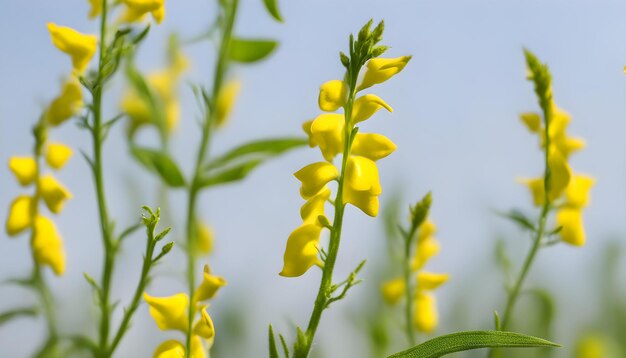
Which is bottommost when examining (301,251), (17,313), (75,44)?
(17,313)

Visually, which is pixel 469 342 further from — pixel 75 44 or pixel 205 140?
pixel 205 140

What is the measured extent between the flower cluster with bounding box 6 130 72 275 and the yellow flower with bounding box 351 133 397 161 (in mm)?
310

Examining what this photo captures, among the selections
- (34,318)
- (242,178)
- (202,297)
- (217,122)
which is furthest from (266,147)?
(202,297)

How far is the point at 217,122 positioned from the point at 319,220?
56 cm

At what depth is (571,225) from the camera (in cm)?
66

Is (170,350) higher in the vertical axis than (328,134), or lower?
lower

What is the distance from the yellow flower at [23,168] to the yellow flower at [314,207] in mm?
326

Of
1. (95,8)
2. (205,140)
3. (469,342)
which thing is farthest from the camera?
(205,140)

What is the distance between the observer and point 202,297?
1.44ft

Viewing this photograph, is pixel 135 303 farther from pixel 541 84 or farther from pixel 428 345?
pixel 541 84

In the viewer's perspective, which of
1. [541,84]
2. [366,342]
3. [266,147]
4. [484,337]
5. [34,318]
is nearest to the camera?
[484,337]

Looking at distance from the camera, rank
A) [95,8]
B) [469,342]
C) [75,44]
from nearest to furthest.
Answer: [469,342] → [75,44] → [95,8]

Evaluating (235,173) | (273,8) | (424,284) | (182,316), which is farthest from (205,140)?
(182,316)

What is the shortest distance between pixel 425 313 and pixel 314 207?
0.34 m
